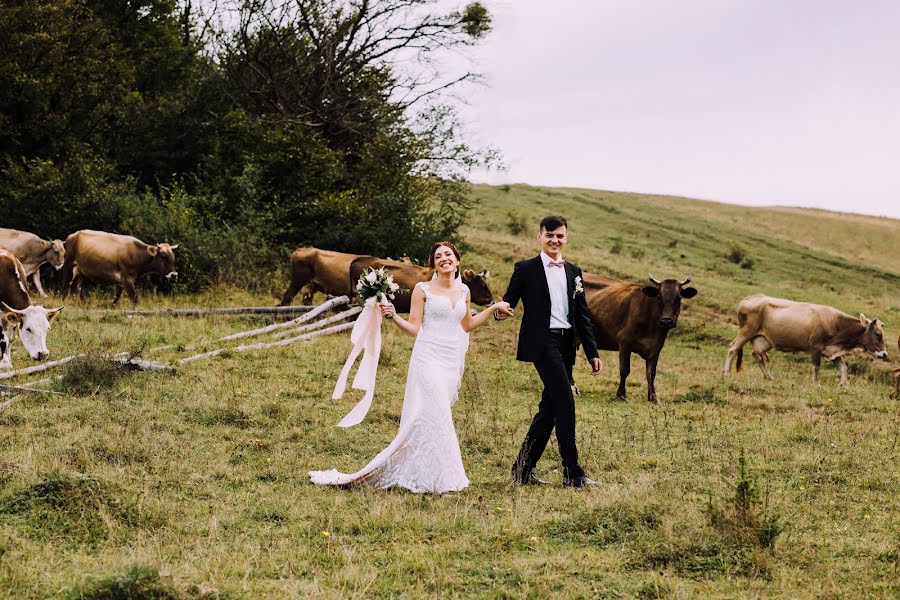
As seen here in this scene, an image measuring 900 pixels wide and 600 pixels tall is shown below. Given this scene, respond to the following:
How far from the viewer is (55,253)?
2217cm

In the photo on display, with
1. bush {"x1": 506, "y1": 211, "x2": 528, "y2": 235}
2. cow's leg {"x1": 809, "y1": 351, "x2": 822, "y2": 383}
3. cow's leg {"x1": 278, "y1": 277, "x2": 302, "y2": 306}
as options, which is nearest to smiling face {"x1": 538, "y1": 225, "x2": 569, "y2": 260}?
cow's leg {"x1": 809, "y1": 351, "x2": 822, "y2": 383}

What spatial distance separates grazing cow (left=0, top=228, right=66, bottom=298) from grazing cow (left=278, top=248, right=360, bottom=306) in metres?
5.73

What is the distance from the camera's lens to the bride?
8.02m

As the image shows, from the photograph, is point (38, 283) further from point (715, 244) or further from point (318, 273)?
point (715, 244)

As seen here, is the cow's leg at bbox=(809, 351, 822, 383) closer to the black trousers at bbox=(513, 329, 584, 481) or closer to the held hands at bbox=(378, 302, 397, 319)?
the black trousers at bbox=(513, 329, 584, 481)

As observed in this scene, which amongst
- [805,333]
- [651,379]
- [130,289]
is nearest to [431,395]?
[651,379]

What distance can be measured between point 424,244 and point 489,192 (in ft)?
92.2

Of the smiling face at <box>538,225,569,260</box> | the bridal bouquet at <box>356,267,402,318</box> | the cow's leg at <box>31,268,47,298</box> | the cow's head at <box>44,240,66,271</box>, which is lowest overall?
the cow's leg at <box>31,268,47,298</box>

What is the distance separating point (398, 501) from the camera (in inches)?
294

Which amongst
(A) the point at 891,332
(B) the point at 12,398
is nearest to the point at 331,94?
(A) the point at 891,332

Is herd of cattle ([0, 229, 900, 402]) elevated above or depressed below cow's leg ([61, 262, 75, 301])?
above

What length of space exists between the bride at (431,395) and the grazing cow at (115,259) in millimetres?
13617

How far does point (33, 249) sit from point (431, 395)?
17.0 meters

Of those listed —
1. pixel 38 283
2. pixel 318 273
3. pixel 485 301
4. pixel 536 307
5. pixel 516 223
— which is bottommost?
pixel 38 283
